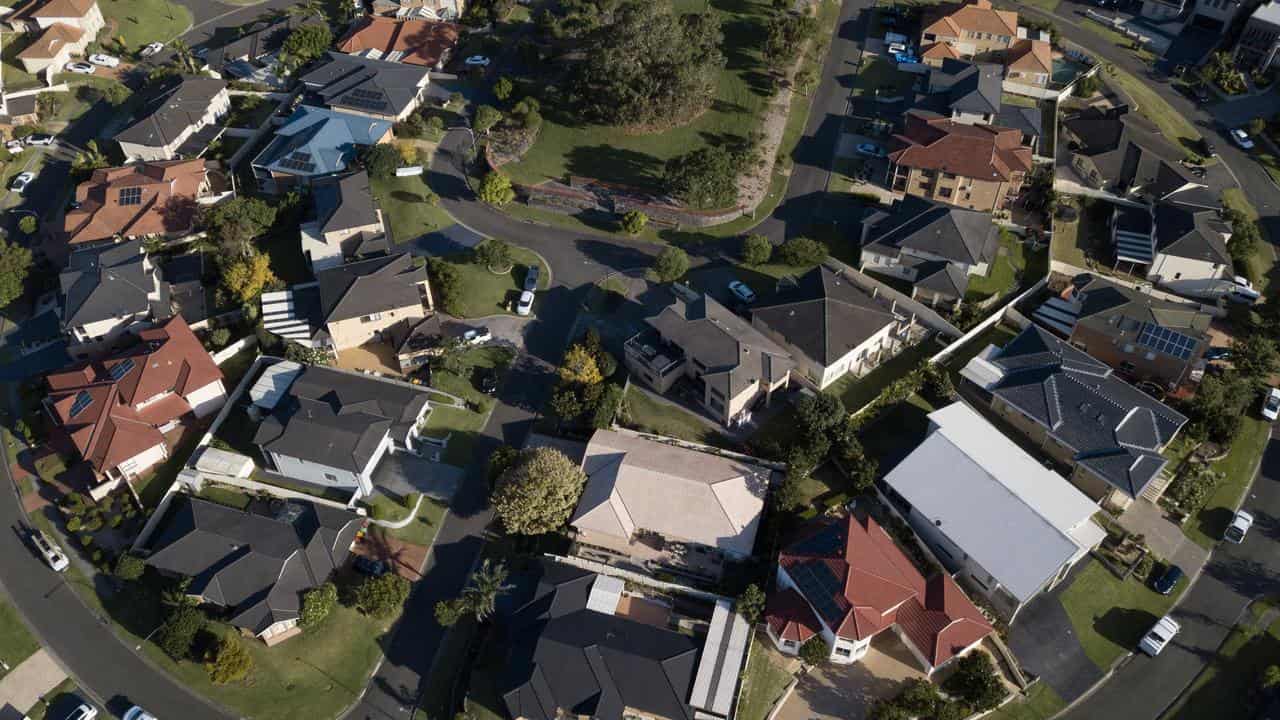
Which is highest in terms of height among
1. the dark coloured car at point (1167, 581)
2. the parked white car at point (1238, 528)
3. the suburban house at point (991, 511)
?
the suburban house at point (991, 511)

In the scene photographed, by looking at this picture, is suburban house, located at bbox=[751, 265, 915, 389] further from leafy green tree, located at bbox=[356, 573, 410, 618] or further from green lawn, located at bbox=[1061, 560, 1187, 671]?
leafy green tree, located at bbox=[356, 573, 410, 618]

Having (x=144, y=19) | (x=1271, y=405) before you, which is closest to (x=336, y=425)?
(x=1271, y=405)

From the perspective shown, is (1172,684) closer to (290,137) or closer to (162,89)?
(290,137)

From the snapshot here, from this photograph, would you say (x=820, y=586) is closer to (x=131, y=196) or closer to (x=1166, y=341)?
(x=1166, y=341)

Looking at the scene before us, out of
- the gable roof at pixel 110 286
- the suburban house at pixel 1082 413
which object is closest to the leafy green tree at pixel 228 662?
the gable roof at pixel 110 286

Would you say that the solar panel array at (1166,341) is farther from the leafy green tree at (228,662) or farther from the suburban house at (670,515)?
the leafy green tree at (228,662)

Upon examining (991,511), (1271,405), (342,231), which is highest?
(1271,405)

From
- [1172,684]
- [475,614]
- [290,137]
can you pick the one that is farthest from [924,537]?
[290,137]
